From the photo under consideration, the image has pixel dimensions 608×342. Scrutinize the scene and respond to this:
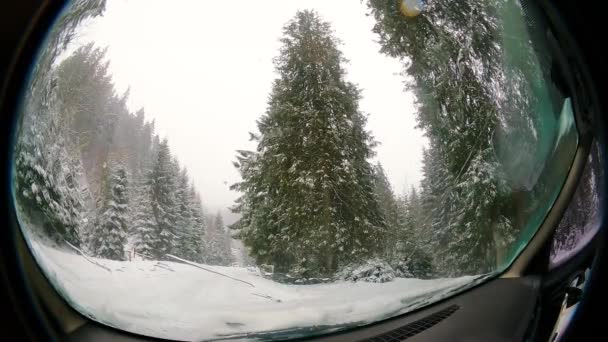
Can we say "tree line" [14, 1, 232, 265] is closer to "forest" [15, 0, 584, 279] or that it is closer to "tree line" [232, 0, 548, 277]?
"forest" [15, 0, 584, 279]

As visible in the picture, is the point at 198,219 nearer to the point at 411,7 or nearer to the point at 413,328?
the point at 413,328

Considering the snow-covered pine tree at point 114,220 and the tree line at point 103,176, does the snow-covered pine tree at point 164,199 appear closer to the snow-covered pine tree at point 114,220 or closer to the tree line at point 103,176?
the tree line at point 103,176

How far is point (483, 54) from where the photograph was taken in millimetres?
1880

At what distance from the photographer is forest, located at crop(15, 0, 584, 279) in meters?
1.70

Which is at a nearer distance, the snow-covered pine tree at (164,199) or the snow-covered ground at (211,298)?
the snow-covered ground at (211,298)

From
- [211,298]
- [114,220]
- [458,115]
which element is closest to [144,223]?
[114,220]

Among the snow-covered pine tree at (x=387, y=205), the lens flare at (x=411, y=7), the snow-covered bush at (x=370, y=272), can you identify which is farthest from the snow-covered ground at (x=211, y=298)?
the lens flare at (x=411, y=7)

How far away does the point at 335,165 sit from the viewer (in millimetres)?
1917

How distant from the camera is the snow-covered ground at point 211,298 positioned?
1555 mm

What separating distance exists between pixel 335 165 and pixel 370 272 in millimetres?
736

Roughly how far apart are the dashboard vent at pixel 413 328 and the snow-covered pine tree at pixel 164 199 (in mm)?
1311

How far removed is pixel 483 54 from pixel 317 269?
182 cm

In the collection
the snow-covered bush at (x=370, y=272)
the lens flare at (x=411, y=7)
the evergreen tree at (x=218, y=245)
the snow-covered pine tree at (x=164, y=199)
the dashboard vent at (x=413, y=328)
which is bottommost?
the dashboard vent at (x=413, y=328)

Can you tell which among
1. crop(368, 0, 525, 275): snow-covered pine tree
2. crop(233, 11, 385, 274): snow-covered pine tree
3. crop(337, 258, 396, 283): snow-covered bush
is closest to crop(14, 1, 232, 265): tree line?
crop(233, 11, 385, 274): snow-covered pine tree
